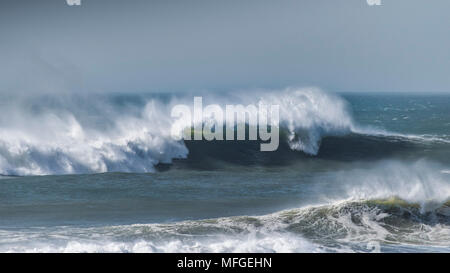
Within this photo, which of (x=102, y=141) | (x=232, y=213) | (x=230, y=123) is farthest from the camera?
(x=230, y=123)

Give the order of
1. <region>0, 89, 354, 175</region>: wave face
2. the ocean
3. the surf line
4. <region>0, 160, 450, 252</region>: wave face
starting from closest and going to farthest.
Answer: <region>0, 160, 450, 252</region>: wave face → the ocean → <region>0, 89, 354, 175</region>: wave face → the surf line

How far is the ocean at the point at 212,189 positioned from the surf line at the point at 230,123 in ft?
1.39

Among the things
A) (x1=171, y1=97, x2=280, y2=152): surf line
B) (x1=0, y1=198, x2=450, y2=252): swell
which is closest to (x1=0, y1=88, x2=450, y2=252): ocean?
(x1=0, y1=198, x2=450, y2=252): swell

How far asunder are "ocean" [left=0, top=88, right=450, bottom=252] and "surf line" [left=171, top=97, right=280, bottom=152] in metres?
0.42

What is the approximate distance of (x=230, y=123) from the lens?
25.0 metres

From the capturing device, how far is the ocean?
10312 millimetres

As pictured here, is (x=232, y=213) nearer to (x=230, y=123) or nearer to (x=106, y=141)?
(x=106, y=141)

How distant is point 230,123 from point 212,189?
410 inches

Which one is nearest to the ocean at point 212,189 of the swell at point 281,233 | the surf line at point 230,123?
the swell at point 281,233

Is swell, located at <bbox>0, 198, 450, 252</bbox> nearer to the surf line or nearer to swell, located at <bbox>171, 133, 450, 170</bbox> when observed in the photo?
swell, located at <bbox>171, 133, 450, 170</bbox>

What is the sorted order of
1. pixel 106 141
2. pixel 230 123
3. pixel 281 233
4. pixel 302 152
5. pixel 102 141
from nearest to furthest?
pixel 281 233, pixel 102 141, pixel 106 141, pixel 302 152, pixel 230 123

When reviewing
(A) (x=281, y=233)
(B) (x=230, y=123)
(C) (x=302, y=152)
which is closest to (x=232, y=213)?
(A) (x=281, y=233)
